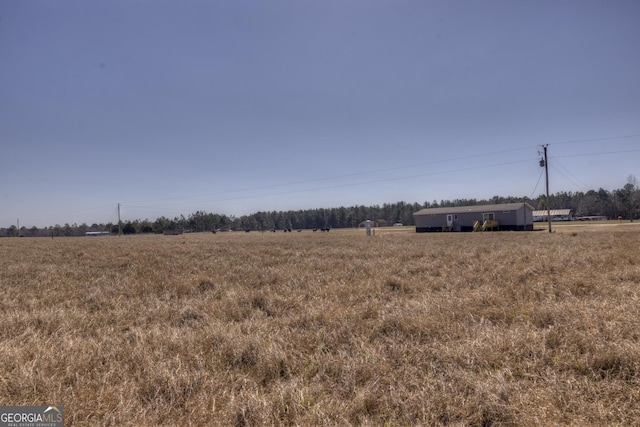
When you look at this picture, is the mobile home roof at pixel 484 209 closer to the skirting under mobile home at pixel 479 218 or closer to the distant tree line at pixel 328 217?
the skirting under mobile home at pixel 479 218

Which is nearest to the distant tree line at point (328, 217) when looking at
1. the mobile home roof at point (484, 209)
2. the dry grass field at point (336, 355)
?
the mobile home roof at point (484, 209)

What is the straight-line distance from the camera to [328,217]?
171125 millimetres

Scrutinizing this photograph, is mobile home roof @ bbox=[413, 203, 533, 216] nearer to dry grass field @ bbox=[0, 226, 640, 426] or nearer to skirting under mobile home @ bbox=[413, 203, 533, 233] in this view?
skirting under mobile home @ bbox=[413, 203, 533, 233]

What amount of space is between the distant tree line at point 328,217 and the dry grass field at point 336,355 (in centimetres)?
13515

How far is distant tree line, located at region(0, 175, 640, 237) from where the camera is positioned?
415 feet

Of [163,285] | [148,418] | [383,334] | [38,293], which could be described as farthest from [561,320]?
[38,293]

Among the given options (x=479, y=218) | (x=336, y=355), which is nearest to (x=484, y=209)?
(x=479, y=218)

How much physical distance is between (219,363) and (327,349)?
1416 mm

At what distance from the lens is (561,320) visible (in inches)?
198

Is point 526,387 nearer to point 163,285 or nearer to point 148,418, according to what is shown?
point 148,418

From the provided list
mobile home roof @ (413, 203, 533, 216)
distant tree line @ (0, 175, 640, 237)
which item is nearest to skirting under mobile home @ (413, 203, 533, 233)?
mobile home roof @ (413, 203, 533, 216)

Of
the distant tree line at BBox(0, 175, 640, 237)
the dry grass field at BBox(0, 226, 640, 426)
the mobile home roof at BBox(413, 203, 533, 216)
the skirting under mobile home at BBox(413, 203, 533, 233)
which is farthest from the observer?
the distant tree line at BBox(0, 175, 640, 237)

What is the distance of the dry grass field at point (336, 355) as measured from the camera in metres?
3.05

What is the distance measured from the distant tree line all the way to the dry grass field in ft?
443
